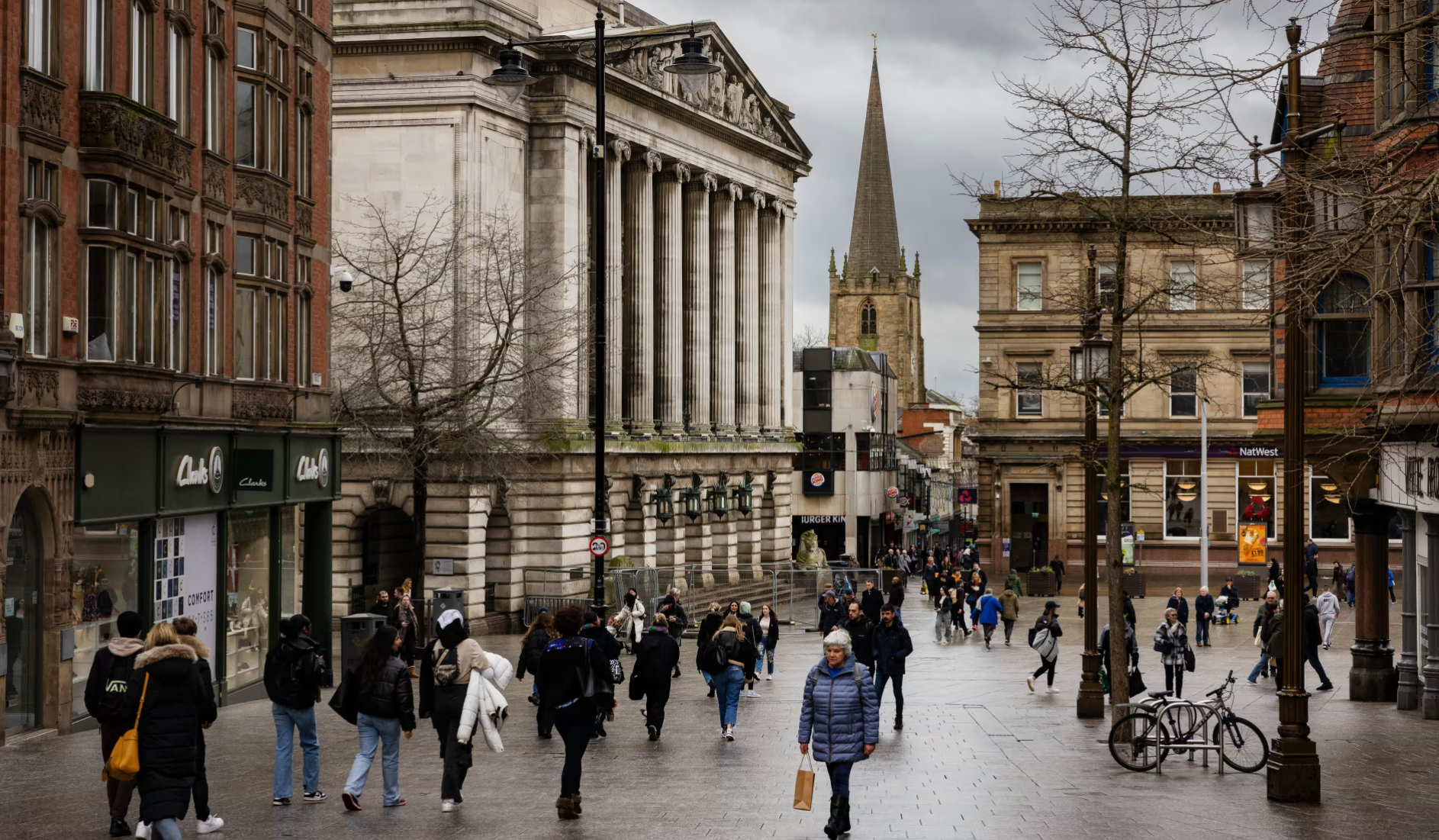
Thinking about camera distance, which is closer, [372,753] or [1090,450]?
[372,753]

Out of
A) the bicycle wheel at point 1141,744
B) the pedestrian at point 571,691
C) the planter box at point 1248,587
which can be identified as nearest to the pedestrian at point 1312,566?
the planter box at point 1248,587

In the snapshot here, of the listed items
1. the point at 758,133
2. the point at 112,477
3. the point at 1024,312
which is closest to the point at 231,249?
the point at 112,477

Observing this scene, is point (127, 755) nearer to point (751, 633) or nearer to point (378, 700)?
point (378, 700)

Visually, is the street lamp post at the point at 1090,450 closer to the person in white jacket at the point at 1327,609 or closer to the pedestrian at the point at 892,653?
the pedestrian at the point at 892,653

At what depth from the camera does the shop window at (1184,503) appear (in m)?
72.1

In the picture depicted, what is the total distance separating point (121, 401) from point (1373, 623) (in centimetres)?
1892

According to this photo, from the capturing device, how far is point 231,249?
27.5 meters

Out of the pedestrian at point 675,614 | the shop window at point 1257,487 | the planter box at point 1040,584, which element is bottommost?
the planter box at point 1040,584

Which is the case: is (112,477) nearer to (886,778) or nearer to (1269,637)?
(886,778)

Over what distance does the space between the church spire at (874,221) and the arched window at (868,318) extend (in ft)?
9.15

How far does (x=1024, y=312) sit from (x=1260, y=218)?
173 ft

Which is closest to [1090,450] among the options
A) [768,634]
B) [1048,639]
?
[1048,639]

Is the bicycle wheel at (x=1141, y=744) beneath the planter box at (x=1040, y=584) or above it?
above

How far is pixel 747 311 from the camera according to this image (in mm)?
72688
